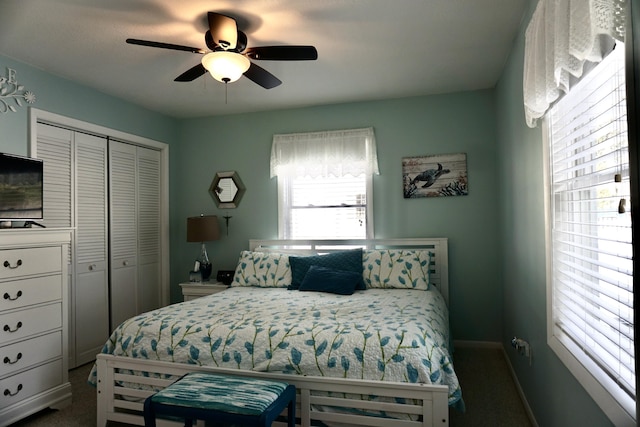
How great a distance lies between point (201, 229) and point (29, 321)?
1766 mm

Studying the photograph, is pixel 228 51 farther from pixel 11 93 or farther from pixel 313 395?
pixel 313 395

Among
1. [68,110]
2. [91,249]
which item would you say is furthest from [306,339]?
[68,110]

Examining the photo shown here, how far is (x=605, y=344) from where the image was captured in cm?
145

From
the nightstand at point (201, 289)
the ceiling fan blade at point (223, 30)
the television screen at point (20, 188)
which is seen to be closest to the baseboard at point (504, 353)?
the nightstand at point (201, 289)

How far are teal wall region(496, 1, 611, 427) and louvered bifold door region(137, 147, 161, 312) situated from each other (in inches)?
137

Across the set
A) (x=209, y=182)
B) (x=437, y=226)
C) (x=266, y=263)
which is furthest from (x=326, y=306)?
(x=209, y=182)

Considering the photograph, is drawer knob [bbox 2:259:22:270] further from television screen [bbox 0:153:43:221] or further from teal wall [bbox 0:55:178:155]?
teal wall [bbox 0:55:178:155]

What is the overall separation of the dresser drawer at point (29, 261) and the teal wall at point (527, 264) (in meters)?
3.05

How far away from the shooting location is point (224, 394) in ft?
6.24

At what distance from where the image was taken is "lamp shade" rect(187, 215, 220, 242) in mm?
4199

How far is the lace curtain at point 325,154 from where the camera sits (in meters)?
4.12

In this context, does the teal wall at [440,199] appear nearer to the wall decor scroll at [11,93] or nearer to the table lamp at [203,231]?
the wall decor scroll at [11,93]

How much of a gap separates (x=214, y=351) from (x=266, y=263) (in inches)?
63.4

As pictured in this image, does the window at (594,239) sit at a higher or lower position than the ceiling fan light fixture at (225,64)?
lower
